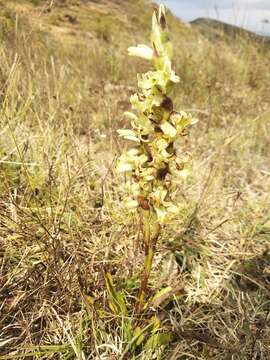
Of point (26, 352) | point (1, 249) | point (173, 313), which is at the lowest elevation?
point (173, 313)

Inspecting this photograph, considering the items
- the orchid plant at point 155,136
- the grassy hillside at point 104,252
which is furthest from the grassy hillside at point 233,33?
the orchid plant at point 155,136

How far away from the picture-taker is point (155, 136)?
4.05ft

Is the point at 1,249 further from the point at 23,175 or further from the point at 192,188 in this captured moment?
the point at 192,188

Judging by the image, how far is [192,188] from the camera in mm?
2785

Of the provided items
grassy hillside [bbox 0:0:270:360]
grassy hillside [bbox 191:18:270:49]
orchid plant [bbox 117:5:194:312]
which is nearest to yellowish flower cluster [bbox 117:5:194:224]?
orchid plant [bbox 117:5:194:312]

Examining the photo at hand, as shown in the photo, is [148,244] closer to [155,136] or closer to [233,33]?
[155,136]

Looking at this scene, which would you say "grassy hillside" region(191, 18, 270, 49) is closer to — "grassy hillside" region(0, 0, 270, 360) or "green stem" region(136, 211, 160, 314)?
"grassy hillside" region(0, 0, 270, 360)

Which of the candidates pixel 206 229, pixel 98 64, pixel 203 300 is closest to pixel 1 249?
pixel 203 300

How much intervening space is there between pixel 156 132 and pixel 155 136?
0.9 inches

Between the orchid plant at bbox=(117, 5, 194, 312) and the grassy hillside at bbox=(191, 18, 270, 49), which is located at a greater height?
the orchid plant at bbox=(117, 5, 194, 312)

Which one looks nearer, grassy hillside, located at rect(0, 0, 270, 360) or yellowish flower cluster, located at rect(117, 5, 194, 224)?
yellowish flower cluster, located at rect(117, 5, 194, 224)

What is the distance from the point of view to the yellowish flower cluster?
3.77 ft

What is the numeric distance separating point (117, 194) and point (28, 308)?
3.33 ft

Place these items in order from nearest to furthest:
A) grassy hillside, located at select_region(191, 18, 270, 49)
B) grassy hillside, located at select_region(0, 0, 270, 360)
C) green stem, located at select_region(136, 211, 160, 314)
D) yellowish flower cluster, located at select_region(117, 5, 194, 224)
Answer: yellowish flower cluster, located at select_region(117, 5, 194, 224)
green stem, located at select_region(136, 211, 160, 314)
grassy hillside, located at select_region(0, 0, 270, 360)
grassy hillside, located at select_region(191, 18, 270, 49)
